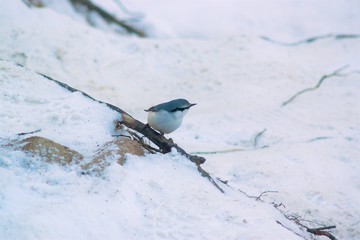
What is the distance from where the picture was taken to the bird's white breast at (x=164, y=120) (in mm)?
4289

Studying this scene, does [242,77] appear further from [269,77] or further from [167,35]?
[167,35]

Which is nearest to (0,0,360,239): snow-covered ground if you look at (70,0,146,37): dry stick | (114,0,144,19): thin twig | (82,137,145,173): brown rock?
(82,137,145,173): brown rock

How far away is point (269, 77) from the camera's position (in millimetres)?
7941

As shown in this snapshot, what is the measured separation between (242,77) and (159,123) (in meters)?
3.82

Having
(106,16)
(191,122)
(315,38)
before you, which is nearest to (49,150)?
(191,122)

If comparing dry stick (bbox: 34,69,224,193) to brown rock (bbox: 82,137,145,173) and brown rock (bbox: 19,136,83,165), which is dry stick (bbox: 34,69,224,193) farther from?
brown rock (bbox: 19,136,83,165)

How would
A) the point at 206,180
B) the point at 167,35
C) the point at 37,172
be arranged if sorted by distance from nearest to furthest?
1. the point at 37,172
2. the point at 206,180
3. the point at 167,35

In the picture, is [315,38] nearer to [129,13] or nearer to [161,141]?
[129,13]

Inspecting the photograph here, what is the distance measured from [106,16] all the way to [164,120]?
17.3ft

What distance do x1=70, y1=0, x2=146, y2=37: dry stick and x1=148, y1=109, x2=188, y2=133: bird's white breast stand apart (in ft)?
15.8

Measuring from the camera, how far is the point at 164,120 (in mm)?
4281

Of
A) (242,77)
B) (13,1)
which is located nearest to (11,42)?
(13,1)

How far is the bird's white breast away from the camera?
4289 millimetres

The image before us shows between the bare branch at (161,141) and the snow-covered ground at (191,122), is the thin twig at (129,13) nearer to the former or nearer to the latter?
the snow-covered ground at (191,122)
